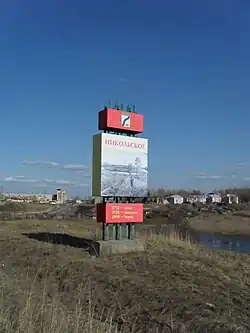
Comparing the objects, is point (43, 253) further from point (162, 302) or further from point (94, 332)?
point (94, 332)

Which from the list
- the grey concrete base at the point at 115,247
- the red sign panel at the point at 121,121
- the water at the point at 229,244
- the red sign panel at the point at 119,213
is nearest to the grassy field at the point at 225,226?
the water at the point at 229,244

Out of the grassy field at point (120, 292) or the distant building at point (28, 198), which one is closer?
the grassy field at point (120, 292)

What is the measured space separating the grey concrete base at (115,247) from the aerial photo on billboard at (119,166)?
163 cm

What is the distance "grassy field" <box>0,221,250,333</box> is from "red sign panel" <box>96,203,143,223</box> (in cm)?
124

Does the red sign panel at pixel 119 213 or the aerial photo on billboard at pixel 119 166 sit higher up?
the aerial photo on billboard at pixel 119 166

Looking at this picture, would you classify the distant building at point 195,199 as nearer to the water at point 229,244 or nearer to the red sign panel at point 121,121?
the water at point 229,244

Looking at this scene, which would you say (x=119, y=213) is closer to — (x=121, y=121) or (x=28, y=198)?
(x=121, y=121)

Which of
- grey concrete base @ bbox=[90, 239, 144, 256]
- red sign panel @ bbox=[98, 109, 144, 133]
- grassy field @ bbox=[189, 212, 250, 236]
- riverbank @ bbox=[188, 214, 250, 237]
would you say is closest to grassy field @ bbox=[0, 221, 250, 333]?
grey concrete base @ bbox=[90, 239, 144, 256]

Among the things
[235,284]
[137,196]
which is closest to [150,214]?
[137,196]

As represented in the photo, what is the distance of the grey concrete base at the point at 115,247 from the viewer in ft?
46.4

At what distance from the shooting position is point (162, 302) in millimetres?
8516

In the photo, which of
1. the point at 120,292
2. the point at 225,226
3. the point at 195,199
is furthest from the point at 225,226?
the point at 195,199

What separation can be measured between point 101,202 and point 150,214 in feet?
222

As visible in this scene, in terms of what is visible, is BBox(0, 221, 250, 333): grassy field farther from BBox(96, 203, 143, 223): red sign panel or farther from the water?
the water
